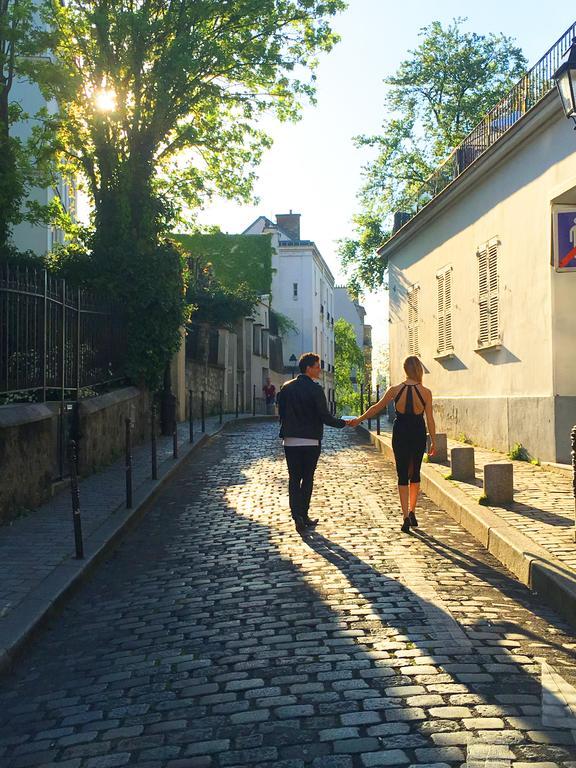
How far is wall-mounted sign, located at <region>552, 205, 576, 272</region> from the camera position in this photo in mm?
7910

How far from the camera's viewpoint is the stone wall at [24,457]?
8.62 m

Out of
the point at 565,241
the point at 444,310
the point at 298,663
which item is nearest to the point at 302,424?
the point at 565,241

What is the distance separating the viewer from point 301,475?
28.6ft

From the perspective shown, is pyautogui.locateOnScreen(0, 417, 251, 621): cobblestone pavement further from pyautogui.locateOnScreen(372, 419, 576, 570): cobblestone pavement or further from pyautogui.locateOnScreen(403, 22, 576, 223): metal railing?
pyautogui.locateOnScreen(403, 22, 576, 223): metal railing

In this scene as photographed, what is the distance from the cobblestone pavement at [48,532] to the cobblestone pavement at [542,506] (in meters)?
3.96

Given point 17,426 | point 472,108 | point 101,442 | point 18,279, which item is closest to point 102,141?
point 101,442

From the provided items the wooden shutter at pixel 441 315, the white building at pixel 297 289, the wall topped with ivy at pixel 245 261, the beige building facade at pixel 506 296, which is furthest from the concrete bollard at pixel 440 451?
the white building at pixel 297 289

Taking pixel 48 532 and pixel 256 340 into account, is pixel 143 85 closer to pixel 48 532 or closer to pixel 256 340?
pixel 48 532

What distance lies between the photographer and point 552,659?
454 cm

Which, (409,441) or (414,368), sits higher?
(414,368)

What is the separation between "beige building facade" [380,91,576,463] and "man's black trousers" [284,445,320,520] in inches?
125

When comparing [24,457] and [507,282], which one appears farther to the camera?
[507,282]

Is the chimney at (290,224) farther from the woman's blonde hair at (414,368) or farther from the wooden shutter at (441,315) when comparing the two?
the woman's blonde hair at (414,368)

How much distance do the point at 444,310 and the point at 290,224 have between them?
4763 centimetres
